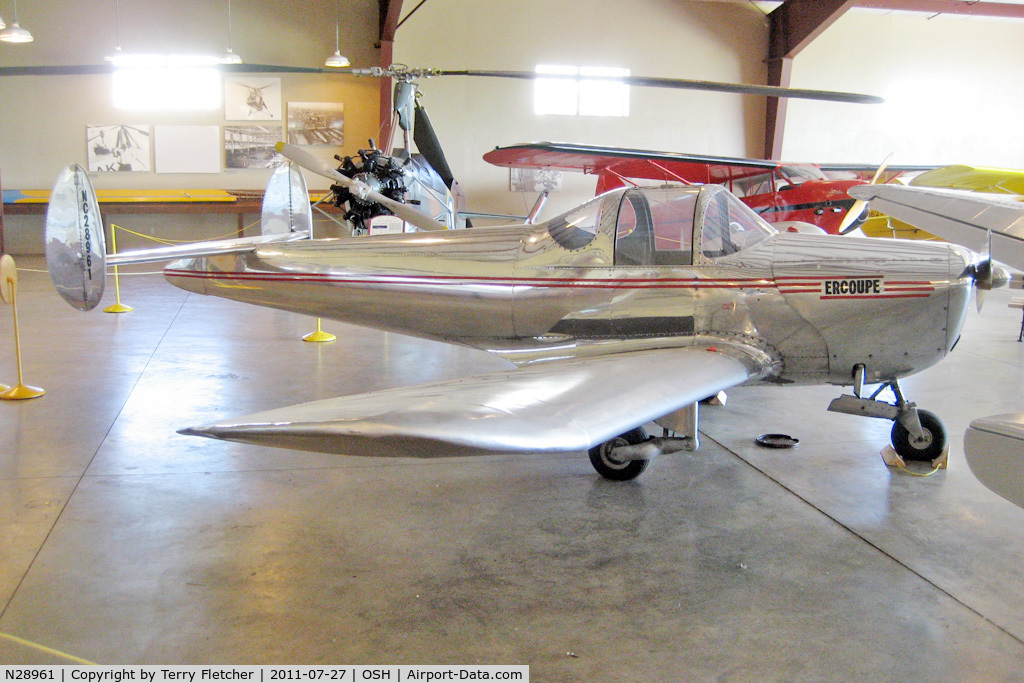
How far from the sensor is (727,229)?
473 cm

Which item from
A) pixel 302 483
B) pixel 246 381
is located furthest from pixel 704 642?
pixel 246 381

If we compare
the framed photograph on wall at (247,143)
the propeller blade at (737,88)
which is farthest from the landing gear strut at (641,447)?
the framed photograph on wall at (247,143)

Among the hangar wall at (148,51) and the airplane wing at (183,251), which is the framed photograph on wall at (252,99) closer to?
the hangar wall at (148,51)

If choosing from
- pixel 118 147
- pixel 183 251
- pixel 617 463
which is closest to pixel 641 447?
pixel 617 463

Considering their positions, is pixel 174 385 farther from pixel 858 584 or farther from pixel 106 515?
pixel 858 584

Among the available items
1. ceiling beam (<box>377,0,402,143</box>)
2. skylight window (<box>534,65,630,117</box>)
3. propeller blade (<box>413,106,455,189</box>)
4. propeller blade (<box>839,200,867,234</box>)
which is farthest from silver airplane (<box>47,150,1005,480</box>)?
skylight window (<box>534,65,630,117</box>)

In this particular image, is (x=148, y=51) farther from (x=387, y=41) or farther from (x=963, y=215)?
(x=963, y=215)

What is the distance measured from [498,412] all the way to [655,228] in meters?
2.50

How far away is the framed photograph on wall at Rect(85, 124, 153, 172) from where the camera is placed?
1684 cm

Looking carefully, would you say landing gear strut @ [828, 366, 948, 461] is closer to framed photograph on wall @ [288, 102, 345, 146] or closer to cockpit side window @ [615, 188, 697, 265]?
cockpit side window @ [615, 188, 697, 265]

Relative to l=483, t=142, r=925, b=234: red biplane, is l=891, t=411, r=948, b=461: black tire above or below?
below

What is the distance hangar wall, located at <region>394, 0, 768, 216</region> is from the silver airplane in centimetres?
1247

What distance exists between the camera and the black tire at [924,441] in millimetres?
4758

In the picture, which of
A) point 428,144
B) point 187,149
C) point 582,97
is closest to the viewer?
point 428,144
